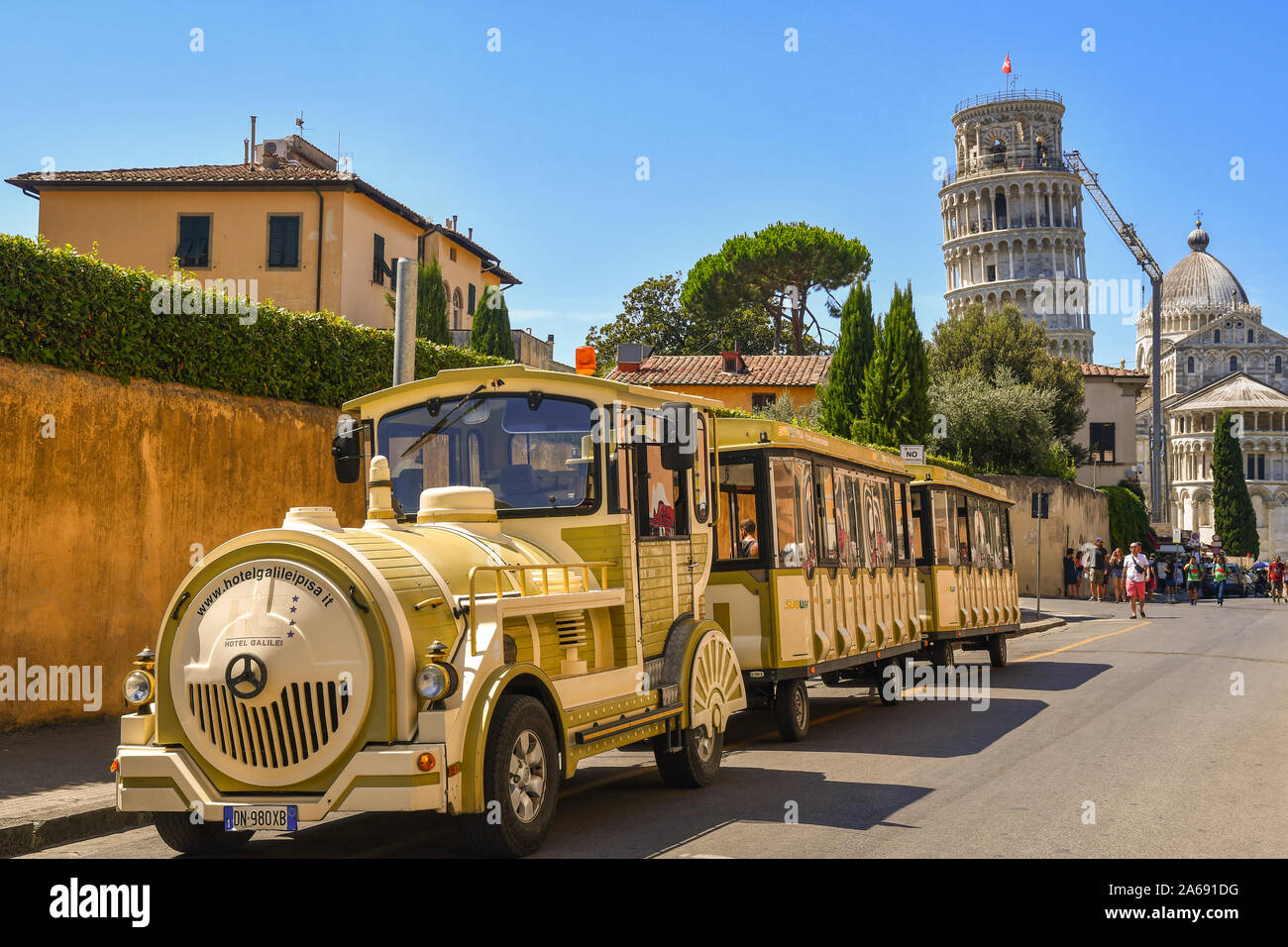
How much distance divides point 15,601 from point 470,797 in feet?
21.9

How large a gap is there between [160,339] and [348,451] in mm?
5255

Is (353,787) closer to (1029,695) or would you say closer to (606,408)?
(606,408)

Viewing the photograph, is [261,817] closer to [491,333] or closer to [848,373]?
[491,333]

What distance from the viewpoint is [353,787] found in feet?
20.1

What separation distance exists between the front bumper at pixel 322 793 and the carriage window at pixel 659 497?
2.83 meters

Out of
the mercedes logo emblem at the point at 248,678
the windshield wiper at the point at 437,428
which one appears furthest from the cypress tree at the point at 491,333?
the mercedes logo emblem at the point at 248,678

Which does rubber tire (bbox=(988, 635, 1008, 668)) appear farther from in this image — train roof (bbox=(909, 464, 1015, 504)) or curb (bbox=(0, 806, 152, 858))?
curb (bbox=(0, 806, 152, 858))

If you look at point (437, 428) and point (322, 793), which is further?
point (437, 428)

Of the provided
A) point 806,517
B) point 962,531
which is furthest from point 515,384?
point 962,531

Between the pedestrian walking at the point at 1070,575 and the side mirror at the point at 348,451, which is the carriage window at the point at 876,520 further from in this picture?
the pedestrian walking at the point at 1070,575

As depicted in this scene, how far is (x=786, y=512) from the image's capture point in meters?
11.9

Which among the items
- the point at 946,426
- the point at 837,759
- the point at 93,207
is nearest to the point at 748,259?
the point at 946,426

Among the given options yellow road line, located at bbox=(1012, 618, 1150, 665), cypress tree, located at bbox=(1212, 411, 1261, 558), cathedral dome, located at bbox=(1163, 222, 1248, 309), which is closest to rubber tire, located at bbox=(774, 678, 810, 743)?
yellow road line, located at bbox=(1012, 618, 1150, 665)

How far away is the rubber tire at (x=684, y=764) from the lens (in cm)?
902
